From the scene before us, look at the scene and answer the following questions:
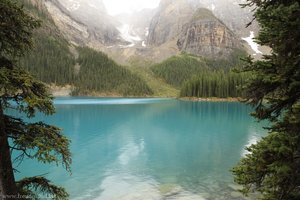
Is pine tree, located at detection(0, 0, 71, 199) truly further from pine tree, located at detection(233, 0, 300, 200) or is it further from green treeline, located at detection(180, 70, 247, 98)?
green treeline, located at detection(180, 70, 247, 98)

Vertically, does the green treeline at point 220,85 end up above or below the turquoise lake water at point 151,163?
above

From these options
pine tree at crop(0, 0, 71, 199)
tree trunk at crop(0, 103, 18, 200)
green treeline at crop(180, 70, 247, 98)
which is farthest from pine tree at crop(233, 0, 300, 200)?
green treeline at crop(180, 70, 247, 98)

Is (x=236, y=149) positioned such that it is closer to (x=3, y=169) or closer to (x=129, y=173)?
(x=129, y=173)

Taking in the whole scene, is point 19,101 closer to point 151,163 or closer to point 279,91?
point 279,91

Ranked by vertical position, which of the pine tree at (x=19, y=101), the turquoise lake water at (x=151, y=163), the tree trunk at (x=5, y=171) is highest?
the pine tree at (x=19, y=101)

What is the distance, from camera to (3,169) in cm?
837

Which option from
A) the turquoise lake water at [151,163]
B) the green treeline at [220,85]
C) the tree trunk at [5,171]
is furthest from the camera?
the green treeline at [220,85]

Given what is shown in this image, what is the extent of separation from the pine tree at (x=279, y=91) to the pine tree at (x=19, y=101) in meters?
5.77

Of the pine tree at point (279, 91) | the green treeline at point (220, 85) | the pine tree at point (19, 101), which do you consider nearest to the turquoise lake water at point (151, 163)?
the pine tree at point (279, 91)

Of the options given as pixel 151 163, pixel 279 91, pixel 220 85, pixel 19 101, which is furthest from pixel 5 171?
pixel 220 85

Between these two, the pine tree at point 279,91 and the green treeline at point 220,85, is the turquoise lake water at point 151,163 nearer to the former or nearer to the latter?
the pine tree at point 279,91

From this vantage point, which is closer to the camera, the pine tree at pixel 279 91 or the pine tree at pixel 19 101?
the pine tree at pixel 279 91

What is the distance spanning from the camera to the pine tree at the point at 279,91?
27.0 feet

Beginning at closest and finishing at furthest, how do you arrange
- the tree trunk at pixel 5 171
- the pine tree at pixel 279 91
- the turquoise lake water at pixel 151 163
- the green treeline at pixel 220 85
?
the pine tree at pixel 279 91
the tree trunk at pixel 5 171
the turquoise lake water at pixel 151 163
the green treeline at pixel 220 85
